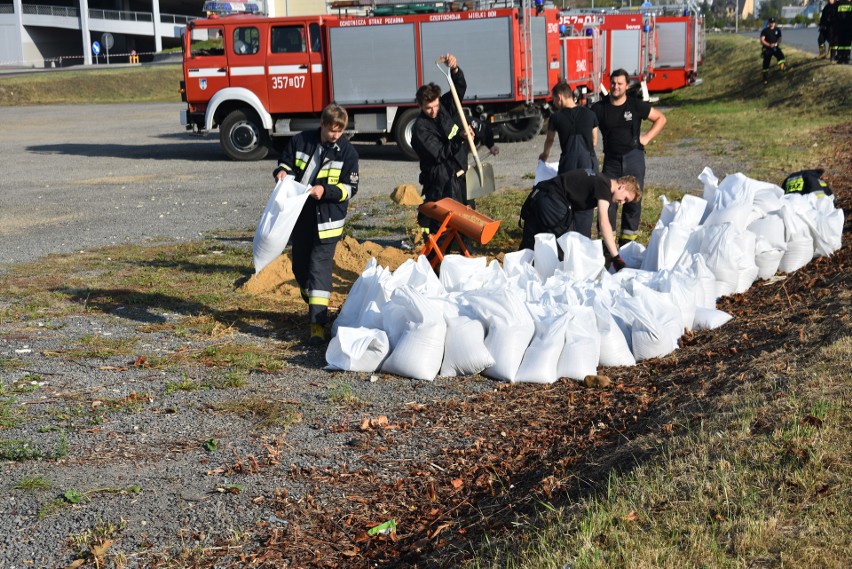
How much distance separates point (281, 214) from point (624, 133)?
3621mm

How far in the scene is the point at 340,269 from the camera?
870 cm

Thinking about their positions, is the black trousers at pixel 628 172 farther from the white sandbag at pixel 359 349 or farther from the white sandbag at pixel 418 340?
the white sandbag at pixel 359 349

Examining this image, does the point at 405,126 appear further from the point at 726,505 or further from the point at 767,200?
the point at 726,505

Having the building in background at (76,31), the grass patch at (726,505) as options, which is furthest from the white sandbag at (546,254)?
the building in background at (76,31)

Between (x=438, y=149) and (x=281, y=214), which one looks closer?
(x=281, y=214)

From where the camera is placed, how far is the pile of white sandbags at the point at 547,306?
568 cm

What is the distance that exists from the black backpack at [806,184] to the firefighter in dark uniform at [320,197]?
14.3 feet

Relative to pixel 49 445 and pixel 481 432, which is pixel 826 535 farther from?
pixel 49 445

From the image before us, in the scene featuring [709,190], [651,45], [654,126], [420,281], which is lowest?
[420,281]

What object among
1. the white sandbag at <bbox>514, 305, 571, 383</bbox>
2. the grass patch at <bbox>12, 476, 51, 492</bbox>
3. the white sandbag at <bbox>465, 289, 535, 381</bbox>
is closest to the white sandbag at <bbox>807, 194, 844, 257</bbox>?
the white sandbag at <bbox>514, 305, 571, 383</bbox>

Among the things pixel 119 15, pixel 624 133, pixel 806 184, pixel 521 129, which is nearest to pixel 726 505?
pixel 624 133

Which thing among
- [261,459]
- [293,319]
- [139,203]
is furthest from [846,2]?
[261,459]

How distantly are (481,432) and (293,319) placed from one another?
2.66 metres

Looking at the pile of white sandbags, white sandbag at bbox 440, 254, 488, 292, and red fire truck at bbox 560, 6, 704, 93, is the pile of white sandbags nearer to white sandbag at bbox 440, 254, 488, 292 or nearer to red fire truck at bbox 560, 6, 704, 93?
white sandbag at bbox 440, 254, 488, 292
